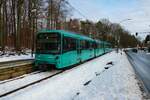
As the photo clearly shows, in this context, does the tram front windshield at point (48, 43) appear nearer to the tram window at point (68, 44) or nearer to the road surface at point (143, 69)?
the tram window at point (68, 44)

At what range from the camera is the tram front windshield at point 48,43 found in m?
18.5

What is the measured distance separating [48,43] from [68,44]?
6.36 ft

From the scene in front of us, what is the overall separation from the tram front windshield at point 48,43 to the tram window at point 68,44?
2.62 ft

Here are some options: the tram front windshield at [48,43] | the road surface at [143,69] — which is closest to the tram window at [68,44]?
the tram front windshield at [48,43]

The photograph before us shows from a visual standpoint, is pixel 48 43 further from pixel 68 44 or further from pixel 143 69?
pixel 143 69

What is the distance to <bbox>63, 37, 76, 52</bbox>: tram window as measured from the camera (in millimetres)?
19331

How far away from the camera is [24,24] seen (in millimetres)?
56188

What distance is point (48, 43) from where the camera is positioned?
18781 millimetres

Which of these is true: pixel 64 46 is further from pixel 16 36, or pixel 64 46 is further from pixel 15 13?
pixel 15 13

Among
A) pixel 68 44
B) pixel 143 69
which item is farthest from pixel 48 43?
pixel 143 69

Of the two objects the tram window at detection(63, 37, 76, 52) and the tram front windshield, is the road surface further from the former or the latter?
the tram front windshield

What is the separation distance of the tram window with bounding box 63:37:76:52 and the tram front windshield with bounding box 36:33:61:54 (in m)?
0.80

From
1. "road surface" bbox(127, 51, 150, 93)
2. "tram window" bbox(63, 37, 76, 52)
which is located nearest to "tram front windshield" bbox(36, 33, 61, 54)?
"tram window" bbox(63, 37, 76, 52)

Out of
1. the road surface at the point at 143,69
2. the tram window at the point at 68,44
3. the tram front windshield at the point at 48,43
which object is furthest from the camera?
the tram window at the point at 68,44
